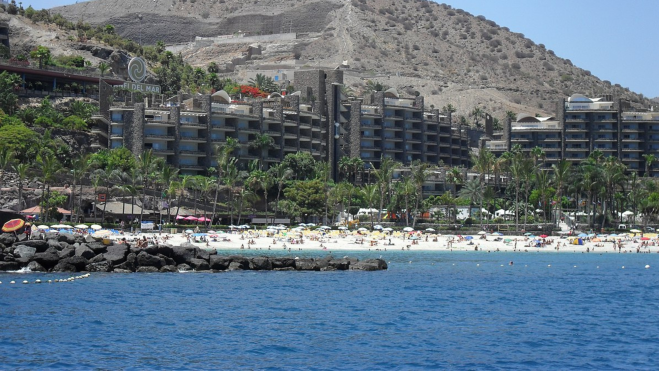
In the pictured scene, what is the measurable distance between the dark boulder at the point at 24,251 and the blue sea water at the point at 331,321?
319 cm

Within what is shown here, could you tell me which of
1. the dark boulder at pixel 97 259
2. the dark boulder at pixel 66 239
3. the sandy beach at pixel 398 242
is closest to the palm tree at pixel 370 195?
the sandy beach at pixel 398 242

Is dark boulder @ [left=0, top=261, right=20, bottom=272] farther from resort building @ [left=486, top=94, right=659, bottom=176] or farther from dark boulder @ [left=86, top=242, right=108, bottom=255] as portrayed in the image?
resort building @ [left=486, top=94, right=659, bottom=176]

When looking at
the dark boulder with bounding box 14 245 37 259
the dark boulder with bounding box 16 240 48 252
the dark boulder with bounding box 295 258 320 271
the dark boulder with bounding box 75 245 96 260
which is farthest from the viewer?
the dark boulder with bounding box 295 258 320 271

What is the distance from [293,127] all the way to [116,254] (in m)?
78.4

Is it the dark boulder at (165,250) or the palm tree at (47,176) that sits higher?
the palm tree at (47,176)

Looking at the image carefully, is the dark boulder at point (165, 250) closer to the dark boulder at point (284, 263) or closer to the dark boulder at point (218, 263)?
the dark boulder at point (218, 263)

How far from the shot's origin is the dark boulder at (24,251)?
6456cm

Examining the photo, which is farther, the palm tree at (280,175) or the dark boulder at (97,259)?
the palm tree at (280,175)

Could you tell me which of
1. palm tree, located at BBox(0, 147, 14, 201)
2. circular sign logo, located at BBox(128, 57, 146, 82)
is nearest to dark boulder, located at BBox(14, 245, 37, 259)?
palm tree, located at BBox(0, 147, 14, 201)

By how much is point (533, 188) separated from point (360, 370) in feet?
360

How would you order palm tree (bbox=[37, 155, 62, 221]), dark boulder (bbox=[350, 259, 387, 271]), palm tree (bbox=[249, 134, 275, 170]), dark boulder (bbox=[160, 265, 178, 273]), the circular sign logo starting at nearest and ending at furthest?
1. dark boulder (bbox=[160, 265, 178, 273])
2. dark boulder (bbox=[350, 259, 387, 271])
3. palm tree (bbox=[37, 155, 62, 221])
4. palm tree (bbox=[249, 134, 275, 170])
5. the circular sign logo

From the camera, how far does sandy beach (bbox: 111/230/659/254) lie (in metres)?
92.3

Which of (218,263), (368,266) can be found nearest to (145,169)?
(218,263)

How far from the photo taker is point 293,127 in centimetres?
14300
